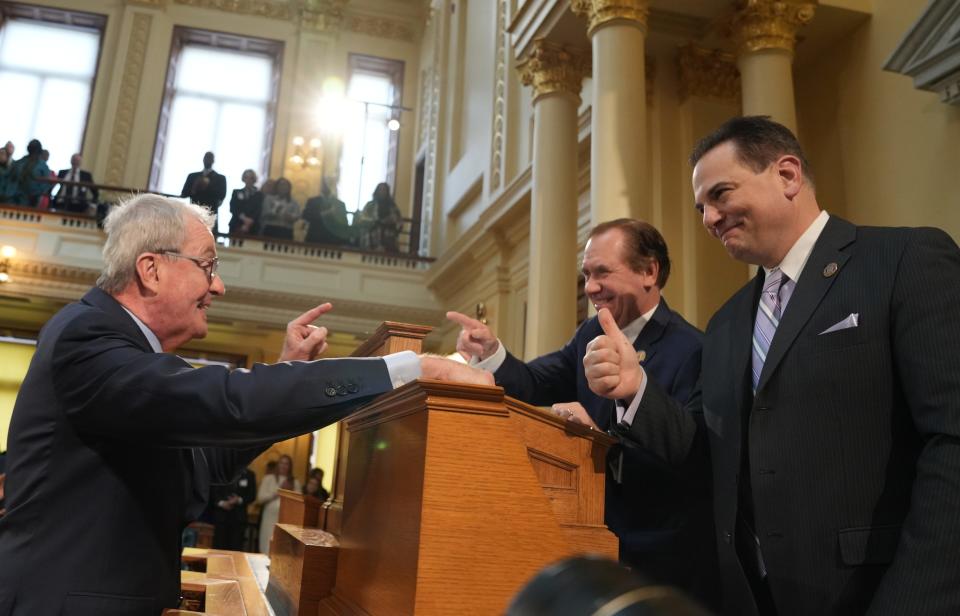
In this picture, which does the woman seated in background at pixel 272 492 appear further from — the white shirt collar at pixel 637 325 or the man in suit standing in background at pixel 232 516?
the white shirt collar at pixel 637 325

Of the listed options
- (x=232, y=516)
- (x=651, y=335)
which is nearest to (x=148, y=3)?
(x=232, y=516)

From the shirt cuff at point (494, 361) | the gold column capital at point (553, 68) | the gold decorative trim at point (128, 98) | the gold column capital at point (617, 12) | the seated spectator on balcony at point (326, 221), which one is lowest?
the shirt cuff at point (494, 361)

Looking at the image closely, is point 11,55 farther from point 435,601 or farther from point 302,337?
point 435,601

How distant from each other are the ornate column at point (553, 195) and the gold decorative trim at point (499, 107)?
9.92ft

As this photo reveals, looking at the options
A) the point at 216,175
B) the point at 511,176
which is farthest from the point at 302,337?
the point at 216,175

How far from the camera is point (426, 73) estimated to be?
15.2 meters

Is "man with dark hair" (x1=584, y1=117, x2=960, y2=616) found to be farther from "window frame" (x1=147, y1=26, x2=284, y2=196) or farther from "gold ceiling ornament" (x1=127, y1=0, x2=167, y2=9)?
"gold ceiling ornament" (x1=127, y1=0, x2=167, y2=9)

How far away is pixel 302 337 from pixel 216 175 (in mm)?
10835

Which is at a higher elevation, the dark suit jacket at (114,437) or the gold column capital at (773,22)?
the gold column capital at (773,22)

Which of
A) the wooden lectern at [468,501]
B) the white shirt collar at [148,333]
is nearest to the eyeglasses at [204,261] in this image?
the white shirt collar at [148,333]

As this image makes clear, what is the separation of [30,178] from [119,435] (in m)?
12.4

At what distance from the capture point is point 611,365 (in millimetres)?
1535

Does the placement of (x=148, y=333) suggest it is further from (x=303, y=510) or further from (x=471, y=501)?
(x=303, y=510)

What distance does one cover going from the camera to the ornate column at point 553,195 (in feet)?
21.1
